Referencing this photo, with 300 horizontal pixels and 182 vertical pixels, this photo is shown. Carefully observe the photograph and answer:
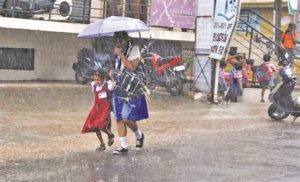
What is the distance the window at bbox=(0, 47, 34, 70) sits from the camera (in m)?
17.4

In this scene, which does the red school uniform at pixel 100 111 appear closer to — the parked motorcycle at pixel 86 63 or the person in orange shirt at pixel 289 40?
the parked motorcycle at pixel 86 63

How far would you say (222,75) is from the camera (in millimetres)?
15547

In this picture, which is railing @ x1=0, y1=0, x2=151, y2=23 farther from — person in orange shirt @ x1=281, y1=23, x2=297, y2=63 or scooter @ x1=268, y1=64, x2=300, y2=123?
scooter @ x1=268, y1=64, x2=300, y2=123

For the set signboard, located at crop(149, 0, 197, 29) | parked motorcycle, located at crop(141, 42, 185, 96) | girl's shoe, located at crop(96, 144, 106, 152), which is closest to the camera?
girl's shoe, located at crop(96, 144, 106, 152)

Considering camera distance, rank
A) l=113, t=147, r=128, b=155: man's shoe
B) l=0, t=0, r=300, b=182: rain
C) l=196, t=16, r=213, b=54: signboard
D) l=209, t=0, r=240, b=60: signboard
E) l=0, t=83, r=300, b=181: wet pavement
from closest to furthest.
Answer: l=0, t=83, r=300, b=181: wet pavement
l=0, t=0, r=300, b=182: rain
l=113, t=147, r=128, b=155: man's shoe
l=209, t=0, r=240, b=60: signboard
l=196, t=16, r=213, b=54: signboard

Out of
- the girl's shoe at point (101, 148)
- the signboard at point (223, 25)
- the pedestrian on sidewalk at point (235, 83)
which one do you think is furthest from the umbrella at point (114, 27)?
the pedestrian on sidewalk at point (235, 83)

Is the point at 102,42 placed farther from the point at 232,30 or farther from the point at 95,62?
the point at 232,30

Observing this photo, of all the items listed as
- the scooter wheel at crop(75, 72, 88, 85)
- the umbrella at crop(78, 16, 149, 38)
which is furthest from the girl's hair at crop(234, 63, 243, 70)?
the umbrella at crop(78, 16, 149, 38)

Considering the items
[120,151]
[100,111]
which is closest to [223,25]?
[100,111]

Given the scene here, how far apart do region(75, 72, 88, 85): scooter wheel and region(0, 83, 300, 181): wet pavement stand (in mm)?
2932

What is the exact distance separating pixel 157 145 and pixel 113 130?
5.11 feet

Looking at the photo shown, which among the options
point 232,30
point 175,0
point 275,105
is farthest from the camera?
point 175,0

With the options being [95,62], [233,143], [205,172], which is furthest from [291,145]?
[95,62]

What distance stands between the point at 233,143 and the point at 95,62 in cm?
848
